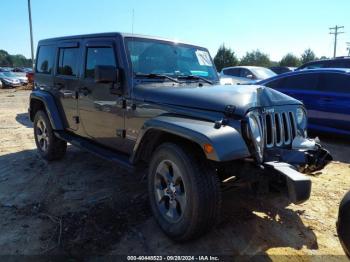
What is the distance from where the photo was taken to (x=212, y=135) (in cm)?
300

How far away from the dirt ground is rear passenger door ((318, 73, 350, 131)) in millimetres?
1505

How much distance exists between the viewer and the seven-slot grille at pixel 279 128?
3.46 m

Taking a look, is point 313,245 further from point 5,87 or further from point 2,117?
point 5,87

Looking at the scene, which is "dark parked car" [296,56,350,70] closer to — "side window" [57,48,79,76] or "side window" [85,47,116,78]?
"side window" [57,48,79,76]

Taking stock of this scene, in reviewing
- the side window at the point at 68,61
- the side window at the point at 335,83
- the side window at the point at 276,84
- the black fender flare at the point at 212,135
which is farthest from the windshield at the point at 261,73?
the black fender flare at the point at 212,135

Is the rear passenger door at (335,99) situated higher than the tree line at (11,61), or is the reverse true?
Answer: the tree line at (11,61)

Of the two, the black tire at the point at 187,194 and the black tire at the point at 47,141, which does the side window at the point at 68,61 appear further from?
the black tire at the point at 187,194

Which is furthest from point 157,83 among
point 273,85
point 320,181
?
point 273,85

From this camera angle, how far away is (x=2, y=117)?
10945mm

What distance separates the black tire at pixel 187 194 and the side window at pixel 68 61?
229 centimetres

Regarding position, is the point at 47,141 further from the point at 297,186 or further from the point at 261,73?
the point at 261,73

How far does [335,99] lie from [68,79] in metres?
4.74

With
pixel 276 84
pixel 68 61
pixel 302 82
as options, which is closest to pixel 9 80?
pixel 276 84

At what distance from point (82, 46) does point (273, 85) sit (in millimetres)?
4517
